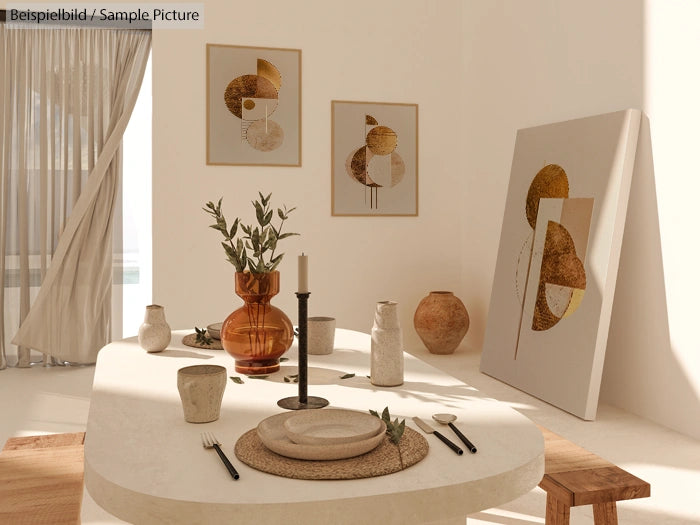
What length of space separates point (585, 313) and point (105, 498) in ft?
9.56

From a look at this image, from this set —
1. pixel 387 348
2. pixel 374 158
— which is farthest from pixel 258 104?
pixel 387 348

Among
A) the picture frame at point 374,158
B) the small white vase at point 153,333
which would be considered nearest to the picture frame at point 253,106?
the picture frame at point 374,158

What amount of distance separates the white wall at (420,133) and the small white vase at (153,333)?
2516mm

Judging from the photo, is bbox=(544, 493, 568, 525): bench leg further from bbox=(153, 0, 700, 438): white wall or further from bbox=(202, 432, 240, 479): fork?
bbox=(153, 0, 700, 438): white wall

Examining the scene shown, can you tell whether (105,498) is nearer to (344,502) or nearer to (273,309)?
(344,502)

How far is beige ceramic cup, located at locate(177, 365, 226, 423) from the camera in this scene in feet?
4.81

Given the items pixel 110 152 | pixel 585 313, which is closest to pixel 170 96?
pixel 110 152

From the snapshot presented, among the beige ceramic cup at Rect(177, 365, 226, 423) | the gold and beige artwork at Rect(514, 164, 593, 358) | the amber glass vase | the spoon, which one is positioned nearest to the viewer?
the spoon

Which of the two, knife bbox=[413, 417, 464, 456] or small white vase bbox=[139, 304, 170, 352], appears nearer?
knife bbox=[413, 417, 464, 456]

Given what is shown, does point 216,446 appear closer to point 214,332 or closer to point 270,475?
point 270,475

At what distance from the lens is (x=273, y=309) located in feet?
6.38

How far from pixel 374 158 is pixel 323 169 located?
40 cm

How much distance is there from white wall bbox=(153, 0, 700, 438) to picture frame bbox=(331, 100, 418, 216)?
0.07 metres

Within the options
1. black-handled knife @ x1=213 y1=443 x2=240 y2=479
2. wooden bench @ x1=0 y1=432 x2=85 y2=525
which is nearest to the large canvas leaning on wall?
wooden bench @ x1=0 y1=432 x2=85 y2=525
